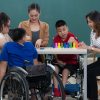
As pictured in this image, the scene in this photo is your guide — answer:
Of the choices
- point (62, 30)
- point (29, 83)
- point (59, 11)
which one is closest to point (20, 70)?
point (29, 83)

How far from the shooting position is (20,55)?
4.18 metres

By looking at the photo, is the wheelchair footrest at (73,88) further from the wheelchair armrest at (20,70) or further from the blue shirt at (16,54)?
the wheelchair armrest at (20,70)

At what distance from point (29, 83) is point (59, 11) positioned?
7.69 feet

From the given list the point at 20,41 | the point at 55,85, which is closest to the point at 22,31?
the point at 20,41

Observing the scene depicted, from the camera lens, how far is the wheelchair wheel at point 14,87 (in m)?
3.88

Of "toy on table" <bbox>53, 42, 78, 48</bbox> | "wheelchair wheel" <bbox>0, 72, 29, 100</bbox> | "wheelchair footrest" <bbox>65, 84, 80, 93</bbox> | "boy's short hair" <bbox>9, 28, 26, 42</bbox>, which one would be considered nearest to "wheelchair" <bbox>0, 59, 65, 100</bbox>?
"wheelchair wheel" <bbox>0, 72, 29, 100</bbox>

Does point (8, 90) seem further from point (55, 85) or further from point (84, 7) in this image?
point (84, 7)

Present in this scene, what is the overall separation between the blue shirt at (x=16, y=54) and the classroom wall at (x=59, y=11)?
200cm

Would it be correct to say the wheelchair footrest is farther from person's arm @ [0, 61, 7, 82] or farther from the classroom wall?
the classroom wall

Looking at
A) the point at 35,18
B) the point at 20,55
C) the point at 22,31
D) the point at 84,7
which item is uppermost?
the point at 84,7

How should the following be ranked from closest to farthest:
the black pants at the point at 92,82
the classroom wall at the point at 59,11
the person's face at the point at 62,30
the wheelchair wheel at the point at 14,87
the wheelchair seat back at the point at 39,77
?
1. the wheelchair wheel at the point at 14,87
2. the wheelchair seat back at the point at 39,77
3. the black pants at the point at 92,82
4. the person's face at the point at 62,30
5. the classroom wall at the point at 59,11

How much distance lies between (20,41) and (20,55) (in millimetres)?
151

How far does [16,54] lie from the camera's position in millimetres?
4172

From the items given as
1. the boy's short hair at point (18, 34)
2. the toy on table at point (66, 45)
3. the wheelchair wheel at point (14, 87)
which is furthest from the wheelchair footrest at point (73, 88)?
the boy's short hair at point (18, 34)
